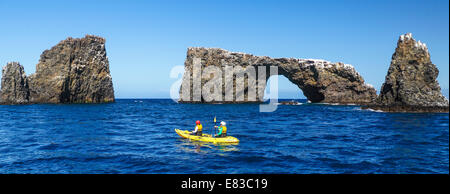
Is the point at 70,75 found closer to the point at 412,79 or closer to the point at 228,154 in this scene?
the point at 228,154

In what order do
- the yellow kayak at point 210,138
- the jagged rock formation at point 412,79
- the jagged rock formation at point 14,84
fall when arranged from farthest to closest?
the jagged rock formation at point 14,84 < the jagged rock formation at point 412,79 < the yellow kayak at point 210,138

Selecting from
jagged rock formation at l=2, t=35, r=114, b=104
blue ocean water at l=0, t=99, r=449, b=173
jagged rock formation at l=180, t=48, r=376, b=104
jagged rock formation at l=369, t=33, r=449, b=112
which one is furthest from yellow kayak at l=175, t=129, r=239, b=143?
jagged rock formation at l=2, t=35, r=114, b=104

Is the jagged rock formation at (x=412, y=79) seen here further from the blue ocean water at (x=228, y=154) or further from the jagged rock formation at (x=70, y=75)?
the jagged rock formation at (x=70, y=75)

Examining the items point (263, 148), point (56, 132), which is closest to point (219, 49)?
point (56, 132)

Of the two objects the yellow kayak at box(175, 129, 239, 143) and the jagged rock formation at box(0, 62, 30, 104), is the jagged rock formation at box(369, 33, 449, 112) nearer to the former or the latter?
the yellow kayak at box(175, 129, 239, 143)

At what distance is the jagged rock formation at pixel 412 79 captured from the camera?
54.1 meters

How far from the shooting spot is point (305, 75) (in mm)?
92312

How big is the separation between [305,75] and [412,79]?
38.0 m

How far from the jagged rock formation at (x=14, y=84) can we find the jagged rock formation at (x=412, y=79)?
89.5 meters

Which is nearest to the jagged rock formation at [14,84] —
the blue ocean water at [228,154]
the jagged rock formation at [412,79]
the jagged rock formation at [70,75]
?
the jagged rock formation at [70,75]

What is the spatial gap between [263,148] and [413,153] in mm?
8425

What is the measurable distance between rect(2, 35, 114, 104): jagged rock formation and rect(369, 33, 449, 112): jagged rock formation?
75.8 meters
